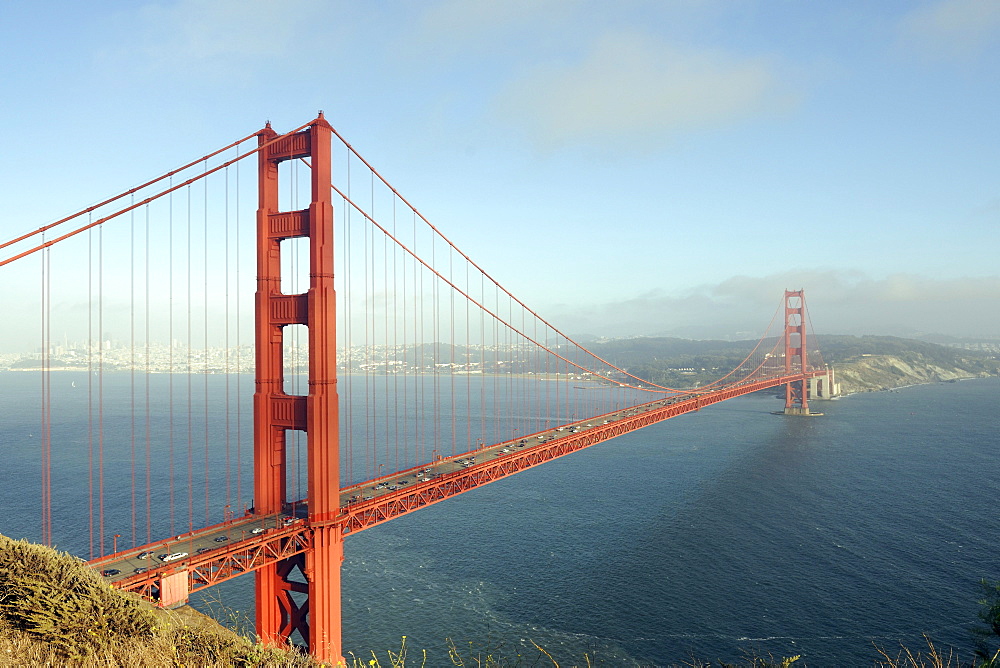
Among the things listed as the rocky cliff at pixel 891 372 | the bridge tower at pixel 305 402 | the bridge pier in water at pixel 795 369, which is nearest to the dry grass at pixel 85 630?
the bridge tower at pixel 305 402

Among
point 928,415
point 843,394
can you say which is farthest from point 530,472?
point 843,394

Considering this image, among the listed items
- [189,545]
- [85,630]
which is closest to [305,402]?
[189,545]

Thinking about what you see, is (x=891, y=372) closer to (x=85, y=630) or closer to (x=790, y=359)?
(x=790, y=359)

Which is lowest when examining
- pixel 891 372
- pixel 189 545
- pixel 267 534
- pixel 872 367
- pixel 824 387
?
pixel 824 387

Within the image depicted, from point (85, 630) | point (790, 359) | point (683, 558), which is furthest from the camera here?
point (790, 359)

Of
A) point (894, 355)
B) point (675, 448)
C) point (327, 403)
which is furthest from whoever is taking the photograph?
point (894, 355)

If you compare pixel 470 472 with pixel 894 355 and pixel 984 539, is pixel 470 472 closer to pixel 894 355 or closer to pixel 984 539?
pixel 984 539

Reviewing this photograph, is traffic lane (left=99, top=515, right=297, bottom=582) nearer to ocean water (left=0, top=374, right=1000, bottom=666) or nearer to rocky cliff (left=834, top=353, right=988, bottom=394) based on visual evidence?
ocean water (left=0, top=374, right=1000, bottom=666)
